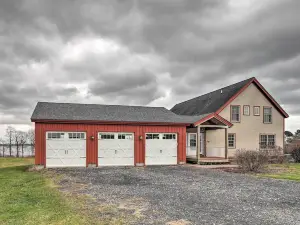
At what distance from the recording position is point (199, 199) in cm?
925

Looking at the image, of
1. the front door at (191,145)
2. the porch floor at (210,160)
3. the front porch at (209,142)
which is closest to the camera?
the porch floor at (210,160)

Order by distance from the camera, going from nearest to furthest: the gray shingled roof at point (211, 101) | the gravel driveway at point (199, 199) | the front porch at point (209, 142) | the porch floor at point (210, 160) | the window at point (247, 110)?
the gravel driveway at point (199, 199)
the porch floor at point (210, 160)
the front porch at point (209, 142)
the gray shingled roof at point (211, 101)
the window at point (247, 110)

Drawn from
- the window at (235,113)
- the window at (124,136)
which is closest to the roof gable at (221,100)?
the window at (235,113)

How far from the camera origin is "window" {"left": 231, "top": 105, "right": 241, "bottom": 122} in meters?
26.3

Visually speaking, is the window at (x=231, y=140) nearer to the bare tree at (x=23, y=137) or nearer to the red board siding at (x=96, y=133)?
the red board siding at (x=96, y=133)

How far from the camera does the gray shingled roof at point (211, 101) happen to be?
86.9ft

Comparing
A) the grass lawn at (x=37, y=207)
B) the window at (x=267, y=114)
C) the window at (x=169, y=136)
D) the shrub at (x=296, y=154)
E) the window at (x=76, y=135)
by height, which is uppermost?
the window at (x=267, y=114)

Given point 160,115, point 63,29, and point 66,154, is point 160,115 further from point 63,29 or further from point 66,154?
point 63,29

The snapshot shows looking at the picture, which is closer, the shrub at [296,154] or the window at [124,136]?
the window at [124,136]

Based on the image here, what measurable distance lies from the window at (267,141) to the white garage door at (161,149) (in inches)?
400

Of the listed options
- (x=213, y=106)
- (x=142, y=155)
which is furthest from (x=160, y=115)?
(x=213, y=106)

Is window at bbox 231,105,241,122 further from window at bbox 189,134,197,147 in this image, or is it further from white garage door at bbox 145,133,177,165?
white garage door at bbox 145,133,177,165

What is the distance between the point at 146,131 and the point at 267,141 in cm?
1292

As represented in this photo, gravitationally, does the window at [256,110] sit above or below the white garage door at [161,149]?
above
